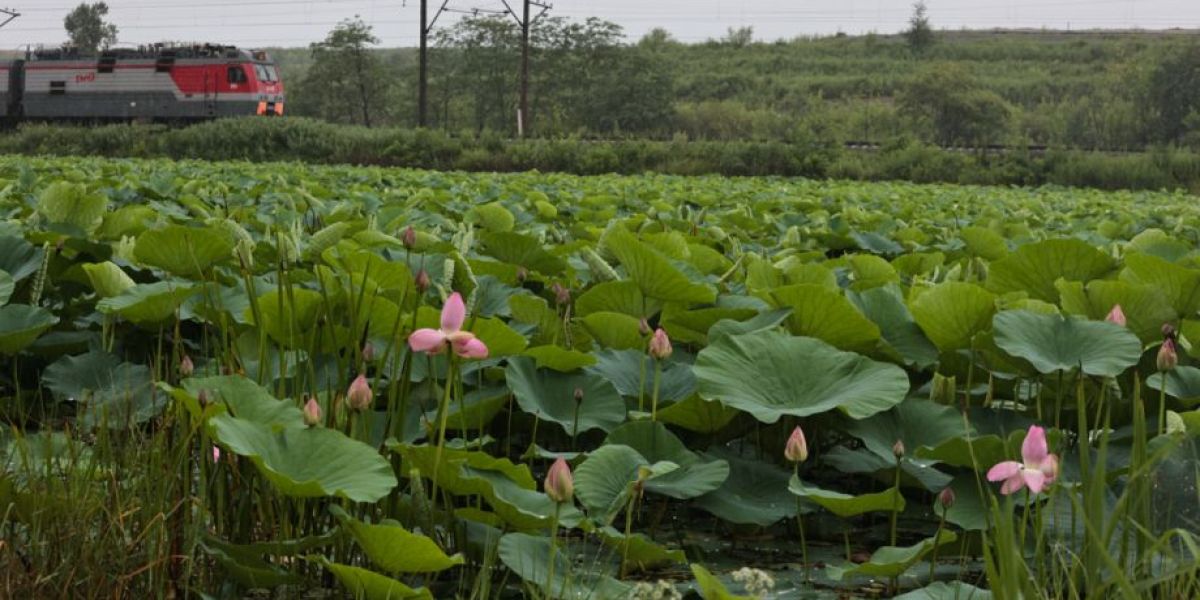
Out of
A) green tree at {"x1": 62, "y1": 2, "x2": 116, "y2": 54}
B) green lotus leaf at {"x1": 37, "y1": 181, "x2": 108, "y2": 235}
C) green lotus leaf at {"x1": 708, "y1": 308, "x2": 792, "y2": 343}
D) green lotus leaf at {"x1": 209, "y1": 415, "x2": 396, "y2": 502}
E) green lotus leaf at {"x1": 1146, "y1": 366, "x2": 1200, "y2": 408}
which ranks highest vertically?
green tree at {"x1": 62, "y1": 2, "x2": 116, "y2": 54}

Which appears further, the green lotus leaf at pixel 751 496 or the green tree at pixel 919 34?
the green tree at pixel 919 34

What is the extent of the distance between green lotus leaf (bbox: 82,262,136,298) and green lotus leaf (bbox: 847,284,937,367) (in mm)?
1282

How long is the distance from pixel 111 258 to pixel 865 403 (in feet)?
5.58

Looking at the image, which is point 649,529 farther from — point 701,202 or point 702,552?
point 701,202

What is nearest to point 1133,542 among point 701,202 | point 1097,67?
point 701,202

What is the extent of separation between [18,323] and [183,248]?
0.96 feet

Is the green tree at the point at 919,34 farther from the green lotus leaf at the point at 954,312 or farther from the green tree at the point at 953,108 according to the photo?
the green lotus leaf at the point at 954,312

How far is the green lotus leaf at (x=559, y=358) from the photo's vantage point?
179 cm

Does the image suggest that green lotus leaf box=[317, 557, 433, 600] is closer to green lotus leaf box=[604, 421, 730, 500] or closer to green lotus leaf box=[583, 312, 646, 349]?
green lotus leaf box=[604, 421, 730, 500]

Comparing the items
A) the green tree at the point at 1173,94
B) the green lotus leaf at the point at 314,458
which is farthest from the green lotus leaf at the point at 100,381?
the green tree at the point at 1173,94

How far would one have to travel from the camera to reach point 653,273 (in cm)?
206

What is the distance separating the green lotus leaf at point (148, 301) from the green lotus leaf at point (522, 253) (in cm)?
71

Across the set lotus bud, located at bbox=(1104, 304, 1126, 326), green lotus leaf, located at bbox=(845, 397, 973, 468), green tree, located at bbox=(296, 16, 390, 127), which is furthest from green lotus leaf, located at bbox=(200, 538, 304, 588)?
green tree, located at bbox=(296, 16, 390, 127)

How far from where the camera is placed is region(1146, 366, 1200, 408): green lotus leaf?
180 centimetres
